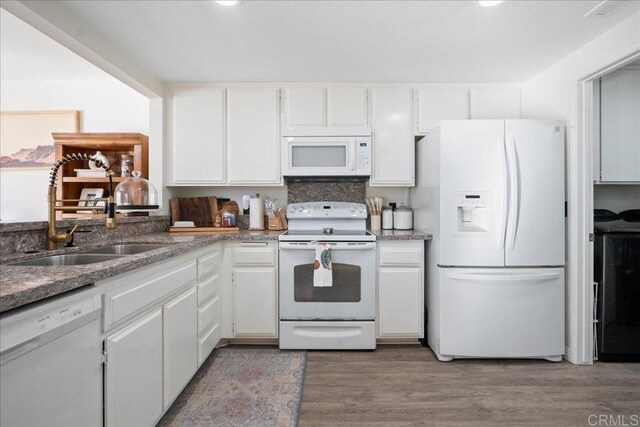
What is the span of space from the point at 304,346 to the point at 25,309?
189 centimetres

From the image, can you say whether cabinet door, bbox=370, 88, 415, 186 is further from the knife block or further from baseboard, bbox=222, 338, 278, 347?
baseboard, bbox=222, 338, 278, 347

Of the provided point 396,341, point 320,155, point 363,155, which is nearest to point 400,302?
point 396,341

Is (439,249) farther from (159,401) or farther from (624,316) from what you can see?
(159,401)

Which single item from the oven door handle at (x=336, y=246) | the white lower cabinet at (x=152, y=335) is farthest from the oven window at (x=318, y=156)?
the white lower cabinet at (x=152, y=335)

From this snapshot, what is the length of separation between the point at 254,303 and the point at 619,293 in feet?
8.85

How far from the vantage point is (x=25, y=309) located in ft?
2.74

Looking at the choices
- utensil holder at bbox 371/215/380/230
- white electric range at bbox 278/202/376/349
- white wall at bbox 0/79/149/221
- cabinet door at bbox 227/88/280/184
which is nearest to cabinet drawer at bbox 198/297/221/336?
white electric range at bbox 278/202/376/349

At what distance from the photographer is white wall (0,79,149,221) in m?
3.22

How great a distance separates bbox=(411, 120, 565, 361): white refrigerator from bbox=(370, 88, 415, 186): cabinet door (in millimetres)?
527

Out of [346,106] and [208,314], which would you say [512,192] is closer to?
[346,106]

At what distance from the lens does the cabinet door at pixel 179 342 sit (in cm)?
157

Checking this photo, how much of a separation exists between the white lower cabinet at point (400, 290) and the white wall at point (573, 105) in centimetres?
105

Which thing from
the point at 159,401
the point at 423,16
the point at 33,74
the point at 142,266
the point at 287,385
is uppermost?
the point at 33,74

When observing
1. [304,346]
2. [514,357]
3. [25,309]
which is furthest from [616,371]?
[25,309]
